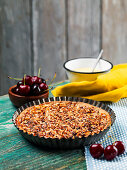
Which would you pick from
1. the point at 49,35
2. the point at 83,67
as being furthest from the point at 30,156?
the point at 49,35

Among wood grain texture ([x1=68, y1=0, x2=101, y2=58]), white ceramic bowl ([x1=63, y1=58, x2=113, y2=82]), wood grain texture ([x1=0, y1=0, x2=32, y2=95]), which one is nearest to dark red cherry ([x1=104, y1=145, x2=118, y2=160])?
Result: white ceramic bowl ([x1=63, y1=58, x2=113, y2=82])

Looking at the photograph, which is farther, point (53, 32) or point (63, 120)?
point (53, 32)

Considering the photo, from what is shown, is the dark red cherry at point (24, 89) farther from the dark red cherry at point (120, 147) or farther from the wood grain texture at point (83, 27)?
the wood grain texture at point (83, 27)

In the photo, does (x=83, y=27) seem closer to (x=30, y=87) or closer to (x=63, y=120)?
(x=30, y=87)

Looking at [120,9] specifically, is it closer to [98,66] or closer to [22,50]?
[22,50]

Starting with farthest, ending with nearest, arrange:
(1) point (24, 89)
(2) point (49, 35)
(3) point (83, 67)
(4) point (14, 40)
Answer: (2) point (49, 35), (4) point (14, 40), (3) point (83, 67), (1) point (24, 89)

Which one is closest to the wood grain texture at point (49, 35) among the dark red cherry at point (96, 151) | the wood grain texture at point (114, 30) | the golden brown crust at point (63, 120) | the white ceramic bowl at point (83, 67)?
the wood grain texture at point (114, 30)

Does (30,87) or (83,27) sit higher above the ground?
(83,27)

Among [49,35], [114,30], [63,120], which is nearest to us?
[63,120]
